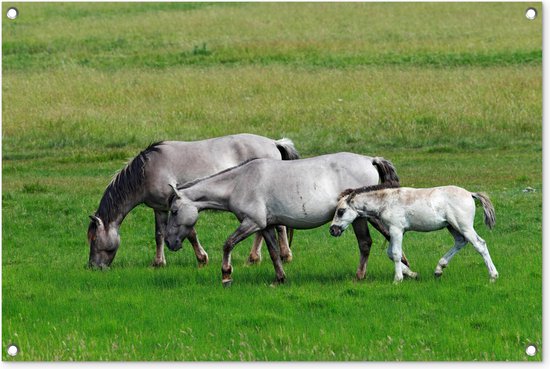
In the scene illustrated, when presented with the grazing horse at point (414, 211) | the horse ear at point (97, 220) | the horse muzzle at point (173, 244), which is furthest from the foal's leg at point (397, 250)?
the horse ear at point (97, 220)

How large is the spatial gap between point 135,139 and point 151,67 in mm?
1607

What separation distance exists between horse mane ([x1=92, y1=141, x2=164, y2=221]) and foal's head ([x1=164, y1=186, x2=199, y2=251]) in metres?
1.85

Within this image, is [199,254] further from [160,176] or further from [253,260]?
[160,176]

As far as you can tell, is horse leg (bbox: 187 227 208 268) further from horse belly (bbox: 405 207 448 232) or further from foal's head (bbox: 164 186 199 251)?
horse belly (bbox: 405 207 448 232)

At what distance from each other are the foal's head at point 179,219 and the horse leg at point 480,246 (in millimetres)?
2854

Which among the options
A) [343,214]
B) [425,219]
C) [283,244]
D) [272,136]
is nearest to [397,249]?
[425,219]

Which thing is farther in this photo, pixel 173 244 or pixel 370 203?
pixel 173 244

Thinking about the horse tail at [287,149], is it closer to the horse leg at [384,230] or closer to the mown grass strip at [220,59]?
the horse leg at [384,230]

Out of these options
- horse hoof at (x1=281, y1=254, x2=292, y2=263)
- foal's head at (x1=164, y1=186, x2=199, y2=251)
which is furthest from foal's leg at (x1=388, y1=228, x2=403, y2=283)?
horse hoof at (x1=281, y1=254, x2=292, y2=263)

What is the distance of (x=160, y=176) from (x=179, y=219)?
219cm

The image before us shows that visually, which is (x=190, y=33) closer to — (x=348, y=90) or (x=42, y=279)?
(x=348, y=90)

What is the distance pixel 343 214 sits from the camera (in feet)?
37.9

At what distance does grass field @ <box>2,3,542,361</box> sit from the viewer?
32.7 feet

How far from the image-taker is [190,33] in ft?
68.5
